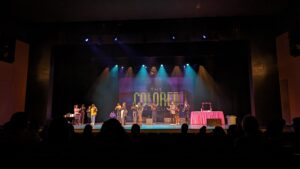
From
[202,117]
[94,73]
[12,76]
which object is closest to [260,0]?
[202,117]

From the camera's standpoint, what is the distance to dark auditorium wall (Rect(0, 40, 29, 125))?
9250 mm

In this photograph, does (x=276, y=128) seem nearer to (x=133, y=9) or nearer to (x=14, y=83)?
(x=133, y=9)

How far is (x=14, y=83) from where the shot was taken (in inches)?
385

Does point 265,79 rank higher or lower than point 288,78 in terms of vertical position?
lower

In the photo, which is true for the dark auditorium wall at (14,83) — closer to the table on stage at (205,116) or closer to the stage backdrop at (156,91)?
the stage backdrop at (156,91)

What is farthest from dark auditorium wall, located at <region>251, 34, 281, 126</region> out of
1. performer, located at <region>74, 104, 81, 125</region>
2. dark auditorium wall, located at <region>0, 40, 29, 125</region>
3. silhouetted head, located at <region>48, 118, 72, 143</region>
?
dark auditorium wall, located at <region>0, 40, 29, 125</region>

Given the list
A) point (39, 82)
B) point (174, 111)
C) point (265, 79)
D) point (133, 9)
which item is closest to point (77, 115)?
point (39, 82)

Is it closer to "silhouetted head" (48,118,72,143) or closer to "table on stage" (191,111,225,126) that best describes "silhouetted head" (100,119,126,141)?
"silhouetted head" (48,118,72,143)

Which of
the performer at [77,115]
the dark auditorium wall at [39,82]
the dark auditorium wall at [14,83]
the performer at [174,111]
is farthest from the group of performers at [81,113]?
the performer at [174,111]

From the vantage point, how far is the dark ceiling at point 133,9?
803 cm

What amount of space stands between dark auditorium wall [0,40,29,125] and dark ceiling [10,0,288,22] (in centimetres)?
162

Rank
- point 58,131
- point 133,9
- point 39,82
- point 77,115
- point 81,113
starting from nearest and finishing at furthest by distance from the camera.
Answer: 1. point 58,131
2. point 133,9
3. point 39,82
4. point 77,115
5. point 81,113

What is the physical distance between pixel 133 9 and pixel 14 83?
5.68m

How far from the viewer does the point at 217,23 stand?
9.37 meters
